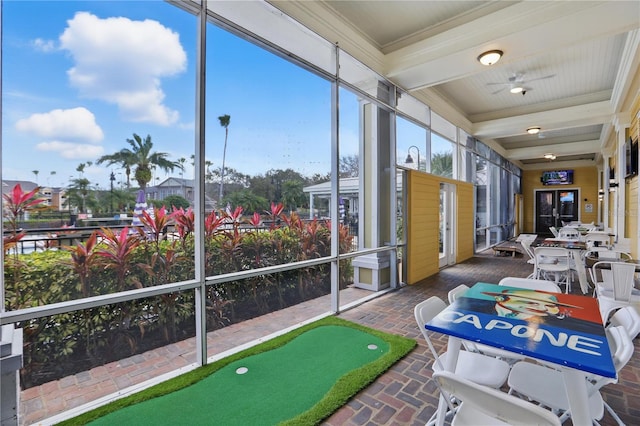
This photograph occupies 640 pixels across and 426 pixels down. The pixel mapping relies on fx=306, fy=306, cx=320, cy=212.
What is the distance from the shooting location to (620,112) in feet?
21.4

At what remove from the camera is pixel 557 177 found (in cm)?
1531

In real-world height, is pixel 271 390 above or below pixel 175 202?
below

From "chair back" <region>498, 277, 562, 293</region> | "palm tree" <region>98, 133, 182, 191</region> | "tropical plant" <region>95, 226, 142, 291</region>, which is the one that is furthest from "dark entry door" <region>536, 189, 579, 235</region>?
"tropical plant" <region>95, 226, 142, 291</region>

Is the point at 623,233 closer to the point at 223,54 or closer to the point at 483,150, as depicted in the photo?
the point at 483,150

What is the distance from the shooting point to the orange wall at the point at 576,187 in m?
14.7

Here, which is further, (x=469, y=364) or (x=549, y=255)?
(x=549, y=255)

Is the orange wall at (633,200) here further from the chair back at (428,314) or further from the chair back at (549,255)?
the chair back at (428,314)

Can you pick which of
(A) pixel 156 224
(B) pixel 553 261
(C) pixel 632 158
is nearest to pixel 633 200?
(C) pixel 632 158

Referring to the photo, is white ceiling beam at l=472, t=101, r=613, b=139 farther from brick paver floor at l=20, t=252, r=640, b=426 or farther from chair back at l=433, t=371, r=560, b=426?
chair back at l=433, t=371, r=560, b=426

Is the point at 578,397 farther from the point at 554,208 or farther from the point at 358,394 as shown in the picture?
the point at 554,208

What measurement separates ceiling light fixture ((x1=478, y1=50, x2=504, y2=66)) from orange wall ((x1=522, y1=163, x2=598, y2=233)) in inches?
572

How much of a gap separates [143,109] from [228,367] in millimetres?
2382

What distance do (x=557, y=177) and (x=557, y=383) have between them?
1733 cm

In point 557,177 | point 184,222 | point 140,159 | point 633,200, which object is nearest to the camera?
point 140,159
